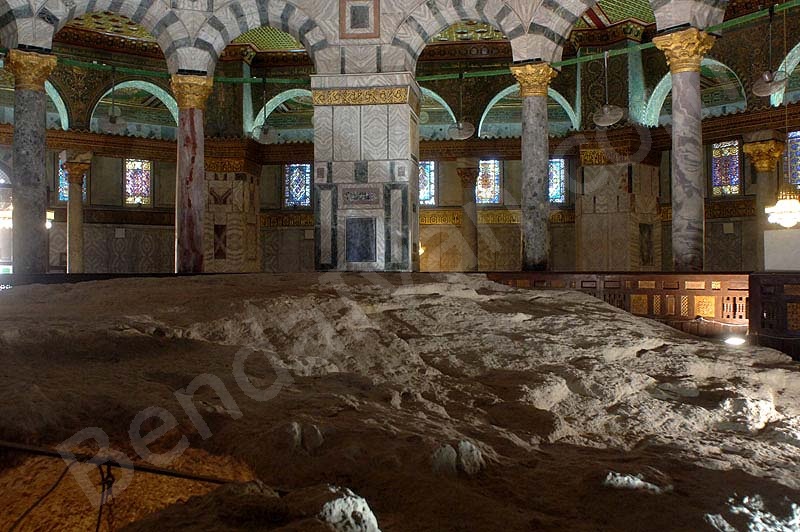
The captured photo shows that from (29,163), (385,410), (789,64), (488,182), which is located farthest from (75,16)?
(789,64)

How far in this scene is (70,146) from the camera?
1695 centimetres

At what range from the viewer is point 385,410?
399 cm

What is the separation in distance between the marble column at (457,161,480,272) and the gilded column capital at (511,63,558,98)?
667 centimetres

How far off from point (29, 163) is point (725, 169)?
15.3 metres

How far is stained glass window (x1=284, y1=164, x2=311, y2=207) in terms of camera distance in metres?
19.8

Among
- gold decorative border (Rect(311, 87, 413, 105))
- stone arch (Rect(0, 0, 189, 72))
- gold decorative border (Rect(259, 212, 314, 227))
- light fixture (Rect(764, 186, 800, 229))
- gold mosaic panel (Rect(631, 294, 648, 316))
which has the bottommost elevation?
gold mosaic panel (Rect(631, 294, 648, 316))

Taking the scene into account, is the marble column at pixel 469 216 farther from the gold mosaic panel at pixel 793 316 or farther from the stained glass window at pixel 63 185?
the gold mosaic panel at pixel 793 316

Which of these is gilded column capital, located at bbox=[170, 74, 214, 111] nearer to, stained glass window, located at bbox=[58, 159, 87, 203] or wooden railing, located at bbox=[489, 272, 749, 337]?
wooden railing, located at bbox=[489, 272, 749, 337]

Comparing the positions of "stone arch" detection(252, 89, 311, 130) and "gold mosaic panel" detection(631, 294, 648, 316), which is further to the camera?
"stone arch" detection(252, 89, 311, 130)

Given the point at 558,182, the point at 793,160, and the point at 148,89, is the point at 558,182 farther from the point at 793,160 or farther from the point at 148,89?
the point at 148,89

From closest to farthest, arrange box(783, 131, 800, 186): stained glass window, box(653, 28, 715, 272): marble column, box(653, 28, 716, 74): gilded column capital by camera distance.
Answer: box(653, 28, 715, 272): marble column, box(653, 28, 716, 74): gilded column capital, box(783, 131, 800, 186): stained glass window

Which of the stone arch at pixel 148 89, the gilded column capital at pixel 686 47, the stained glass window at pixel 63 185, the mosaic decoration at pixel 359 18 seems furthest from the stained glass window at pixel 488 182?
the stained glass window at pixel 63 185

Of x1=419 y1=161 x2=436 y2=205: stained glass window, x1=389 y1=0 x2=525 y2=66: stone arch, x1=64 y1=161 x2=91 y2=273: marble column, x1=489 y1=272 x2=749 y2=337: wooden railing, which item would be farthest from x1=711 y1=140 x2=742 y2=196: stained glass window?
x1=64 y1=161 x2=91 y2=273: marble column

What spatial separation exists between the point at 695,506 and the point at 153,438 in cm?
238
